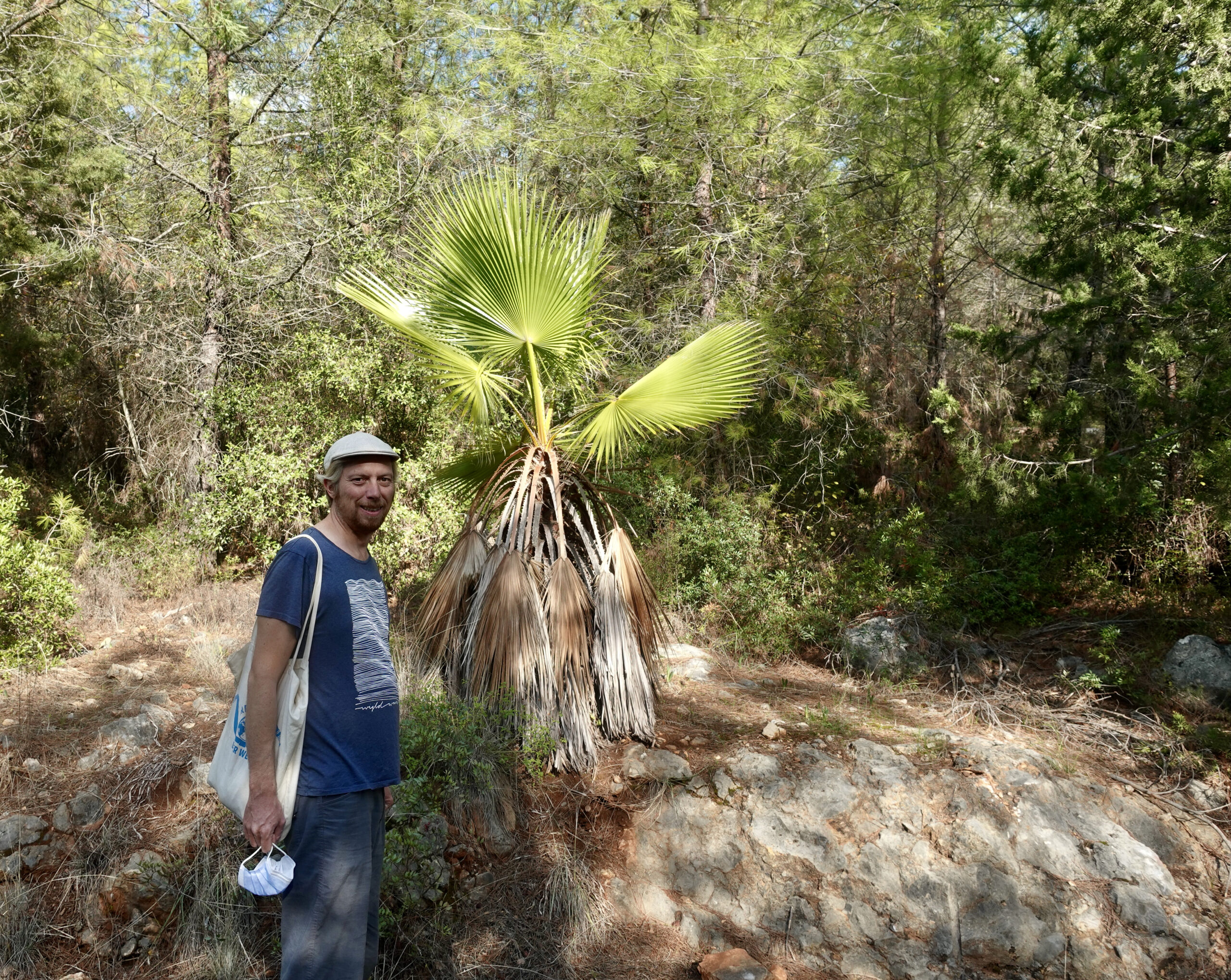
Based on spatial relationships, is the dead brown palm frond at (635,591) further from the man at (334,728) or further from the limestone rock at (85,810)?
the limestone rock at (85,810)

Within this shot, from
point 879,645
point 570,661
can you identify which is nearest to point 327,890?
point 570,661

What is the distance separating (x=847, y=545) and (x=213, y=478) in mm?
7010

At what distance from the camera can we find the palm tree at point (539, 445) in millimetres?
4609

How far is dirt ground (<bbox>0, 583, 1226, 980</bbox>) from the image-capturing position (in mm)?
3729

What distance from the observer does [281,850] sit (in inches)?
87.8

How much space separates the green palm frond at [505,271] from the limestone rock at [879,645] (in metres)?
4.02

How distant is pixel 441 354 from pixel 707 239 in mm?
A: 5309

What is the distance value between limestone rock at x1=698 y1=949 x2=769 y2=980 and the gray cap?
9.93 feet

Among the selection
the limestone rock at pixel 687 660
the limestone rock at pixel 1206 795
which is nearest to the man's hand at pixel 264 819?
the limestone rock at pixel 687 660

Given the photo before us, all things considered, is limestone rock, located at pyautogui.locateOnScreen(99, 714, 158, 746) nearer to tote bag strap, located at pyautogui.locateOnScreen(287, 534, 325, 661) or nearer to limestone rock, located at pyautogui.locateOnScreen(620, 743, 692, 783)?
limestone rock, located at pyautogui.locateOnScreen(620, 743, 692, 783)

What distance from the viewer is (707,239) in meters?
9.08

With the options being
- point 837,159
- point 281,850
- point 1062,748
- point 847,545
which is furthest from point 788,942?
point 837,159

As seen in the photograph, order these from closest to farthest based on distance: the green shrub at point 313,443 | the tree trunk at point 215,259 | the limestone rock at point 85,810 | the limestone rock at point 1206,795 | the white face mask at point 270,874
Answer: the white face mask at point 270,874 < the limestone rock at point 85,810 < the limestone rock at point 1206,795 < the green shrub at point 313,443 < the tree trunk at point 215,259

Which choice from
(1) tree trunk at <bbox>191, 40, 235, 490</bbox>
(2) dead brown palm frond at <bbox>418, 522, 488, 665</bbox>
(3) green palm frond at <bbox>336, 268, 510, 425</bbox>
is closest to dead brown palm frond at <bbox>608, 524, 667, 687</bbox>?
(2) dead brown palm frond at <bbox>418, 522, 488, 665</bbox>
